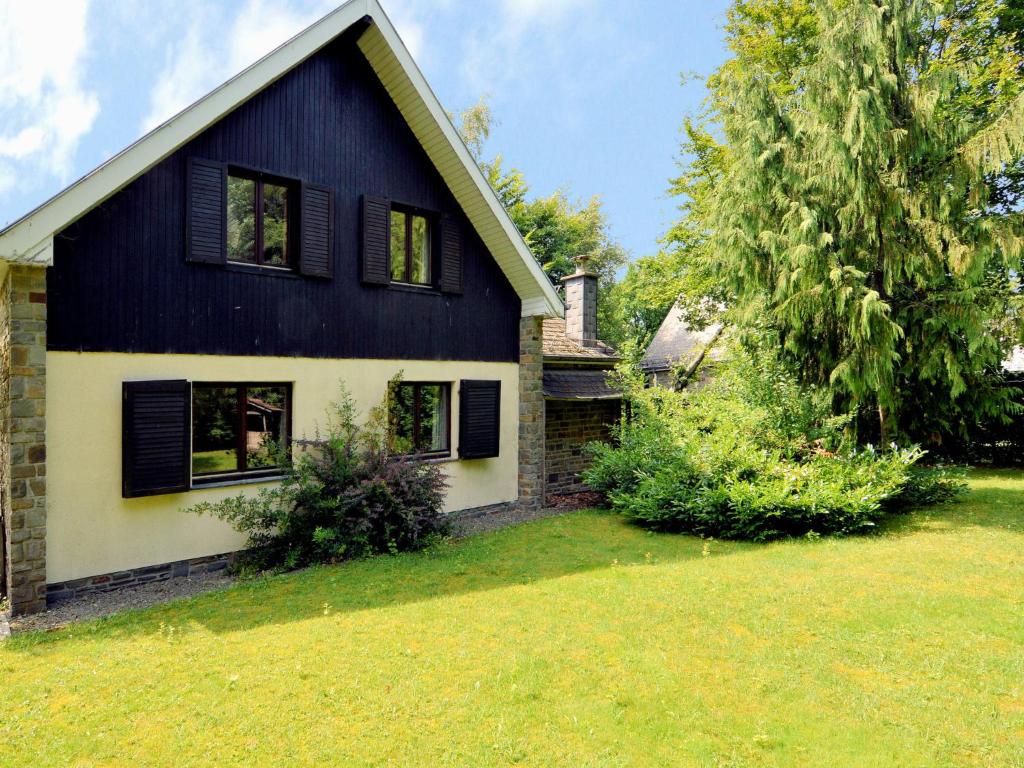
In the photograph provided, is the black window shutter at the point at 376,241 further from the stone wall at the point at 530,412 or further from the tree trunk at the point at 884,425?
the tree trunk at the point at 884,425

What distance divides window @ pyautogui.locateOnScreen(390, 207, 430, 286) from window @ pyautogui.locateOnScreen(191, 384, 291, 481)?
2907 millimetres

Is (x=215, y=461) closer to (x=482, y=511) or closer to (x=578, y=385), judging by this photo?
(x=482, y=511)

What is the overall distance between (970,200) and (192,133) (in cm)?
1280

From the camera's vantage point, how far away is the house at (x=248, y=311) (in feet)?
22.5

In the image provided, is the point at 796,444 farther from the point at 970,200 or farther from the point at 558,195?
the point at 558,195

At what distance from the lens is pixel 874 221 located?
10938 millimetres

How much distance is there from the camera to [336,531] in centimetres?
830

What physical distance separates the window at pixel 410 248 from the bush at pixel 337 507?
2.54 metres

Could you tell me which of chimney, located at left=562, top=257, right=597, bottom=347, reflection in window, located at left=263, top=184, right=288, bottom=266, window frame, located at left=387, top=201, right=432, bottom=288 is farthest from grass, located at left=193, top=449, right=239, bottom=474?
chimney, located at left=562, top=257, right=597, bottom=347

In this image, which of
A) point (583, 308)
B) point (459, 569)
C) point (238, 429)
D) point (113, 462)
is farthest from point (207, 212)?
point (583, 308)

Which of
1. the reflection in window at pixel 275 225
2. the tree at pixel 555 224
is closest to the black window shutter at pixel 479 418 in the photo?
the reflection in window at pixel 275 225

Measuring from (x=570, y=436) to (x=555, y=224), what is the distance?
71.4ft

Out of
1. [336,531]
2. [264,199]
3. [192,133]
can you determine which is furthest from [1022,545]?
[192,133]

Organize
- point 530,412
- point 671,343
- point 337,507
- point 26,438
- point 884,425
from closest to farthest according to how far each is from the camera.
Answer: point 26,438
point 337,507
point 530,412
point 884,425
point 671,343
